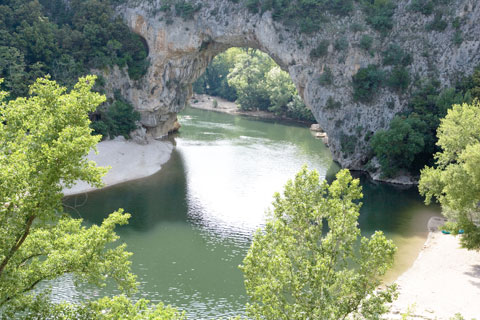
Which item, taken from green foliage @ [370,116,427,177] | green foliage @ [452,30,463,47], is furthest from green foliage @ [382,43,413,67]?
green foliage @ [370,116,427,177]

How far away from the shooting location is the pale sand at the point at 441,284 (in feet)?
82.6

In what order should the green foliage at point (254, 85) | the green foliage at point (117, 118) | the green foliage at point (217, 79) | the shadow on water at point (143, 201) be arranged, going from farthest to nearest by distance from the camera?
the green foliage at point (217, 79) < the green foliage at point (254, 85) < the green foliage at point (117, 118) < the shadow on water at point (143, 201)

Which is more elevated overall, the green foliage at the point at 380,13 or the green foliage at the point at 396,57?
the green foliage at the point at 380,13

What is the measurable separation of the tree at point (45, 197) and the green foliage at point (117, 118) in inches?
1660

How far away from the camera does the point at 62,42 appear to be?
191 feet

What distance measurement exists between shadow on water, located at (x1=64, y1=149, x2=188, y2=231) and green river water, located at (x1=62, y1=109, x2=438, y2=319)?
79mm

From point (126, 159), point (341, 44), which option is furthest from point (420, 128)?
point (126, 159)

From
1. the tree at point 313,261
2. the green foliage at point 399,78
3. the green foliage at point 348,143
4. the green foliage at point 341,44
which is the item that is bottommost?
the green foliage at point 348,143

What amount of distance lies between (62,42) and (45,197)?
1938 inches

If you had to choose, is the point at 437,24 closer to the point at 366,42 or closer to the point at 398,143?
the point at 366,42

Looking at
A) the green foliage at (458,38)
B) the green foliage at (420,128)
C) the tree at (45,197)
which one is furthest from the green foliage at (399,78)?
the tree at (45,197)

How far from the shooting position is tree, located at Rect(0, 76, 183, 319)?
44.3 ft

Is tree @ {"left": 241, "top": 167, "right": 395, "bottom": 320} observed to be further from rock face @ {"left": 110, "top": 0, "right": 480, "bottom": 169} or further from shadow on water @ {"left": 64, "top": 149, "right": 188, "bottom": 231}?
rock face @ {"left": 110, "top": 0, "right": 480, "bottom": 169}

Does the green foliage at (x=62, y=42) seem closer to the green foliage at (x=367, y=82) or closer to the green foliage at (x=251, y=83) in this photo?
the green foliage at (x=367, y=82)
